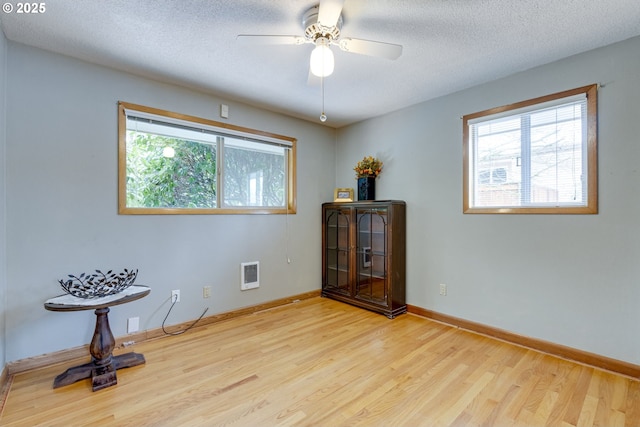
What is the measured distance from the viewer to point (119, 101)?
254cm

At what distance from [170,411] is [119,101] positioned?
2.44 meters

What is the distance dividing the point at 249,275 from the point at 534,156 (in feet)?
10.0

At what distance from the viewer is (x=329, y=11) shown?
1.54m

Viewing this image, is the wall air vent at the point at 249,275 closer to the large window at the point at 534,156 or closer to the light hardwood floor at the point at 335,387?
the light hardwood floor at the point at 335,387

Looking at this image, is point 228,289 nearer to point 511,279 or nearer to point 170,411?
point 170,411

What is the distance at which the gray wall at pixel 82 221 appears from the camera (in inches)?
84.2

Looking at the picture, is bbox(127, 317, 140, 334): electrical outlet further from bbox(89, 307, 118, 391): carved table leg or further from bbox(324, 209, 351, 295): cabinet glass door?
bbox(324, 209, 351, 295): cabinet glass door

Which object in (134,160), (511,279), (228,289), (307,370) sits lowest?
(307,370)

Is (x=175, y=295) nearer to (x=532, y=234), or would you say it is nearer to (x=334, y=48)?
(x=334, y=48)

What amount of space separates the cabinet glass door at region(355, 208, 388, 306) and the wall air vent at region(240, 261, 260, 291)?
4.00ft

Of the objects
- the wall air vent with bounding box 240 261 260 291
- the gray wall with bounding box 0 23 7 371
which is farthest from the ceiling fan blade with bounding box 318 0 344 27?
the wall air vent with bounding box 240 261 260 291

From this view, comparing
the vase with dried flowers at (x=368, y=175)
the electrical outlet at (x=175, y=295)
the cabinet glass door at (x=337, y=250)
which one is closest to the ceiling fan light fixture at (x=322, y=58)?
the vase with dried flowers at (x=368, y=175)

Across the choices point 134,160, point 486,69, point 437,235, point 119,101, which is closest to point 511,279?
point 437,235

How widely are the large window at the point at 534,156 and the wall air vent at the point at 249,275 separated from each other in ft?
7.76
